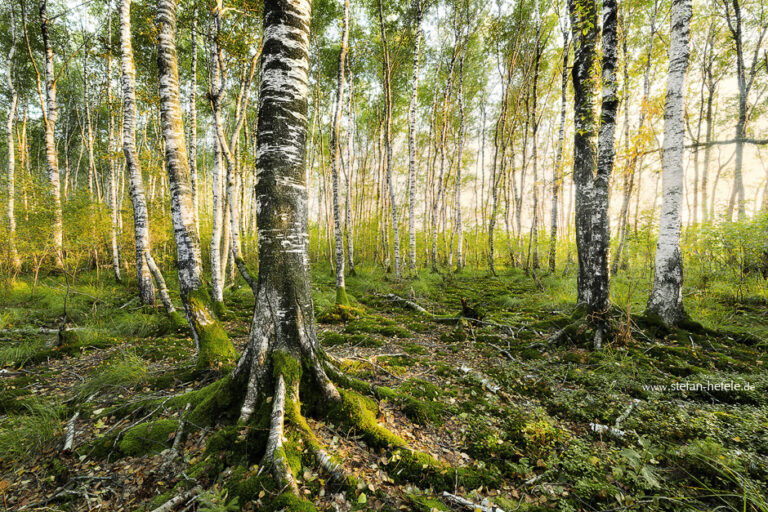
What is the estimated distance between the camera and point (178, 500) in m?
1.79

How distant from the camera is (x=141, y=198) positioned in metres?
6.98

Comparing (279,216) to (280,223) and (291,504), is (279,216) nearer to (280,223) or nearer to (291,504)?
(280,223)

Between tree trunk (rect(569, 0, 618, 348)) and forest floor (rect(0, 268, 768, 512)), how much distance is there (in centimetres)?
80

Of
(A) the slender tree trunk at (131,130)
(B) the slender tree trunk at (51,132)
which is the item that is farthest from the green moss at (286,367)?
(B) the slender tree trunk at (51,132)

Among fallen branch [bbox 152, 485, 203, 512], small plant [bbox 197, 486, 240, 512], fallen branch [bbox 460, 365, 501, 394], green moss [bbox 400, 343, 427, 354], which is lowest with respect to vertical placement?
fallen branch [bbox 460, 365, 501, 394]

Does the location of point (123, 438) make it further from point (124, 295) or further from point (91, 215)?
point (91, 215)

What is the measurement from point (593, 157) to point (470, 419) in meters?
5.25

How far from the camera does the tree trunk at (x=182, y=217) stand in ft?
12.5

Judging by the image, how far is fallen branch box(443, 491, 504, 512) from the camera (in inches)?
72.6

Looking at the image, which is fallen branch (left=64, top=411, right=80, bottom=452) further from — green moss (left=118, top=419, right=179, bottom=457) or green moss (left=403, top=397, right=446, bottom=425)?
green moss (left=403, top=397, right=446, bottom=425)

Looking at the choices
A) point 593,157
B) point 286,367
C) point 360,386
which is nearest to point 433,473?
point 360,386

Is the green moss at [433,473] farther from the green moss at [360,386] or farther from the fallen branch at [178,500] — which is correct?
the fallen branch at [178,500]

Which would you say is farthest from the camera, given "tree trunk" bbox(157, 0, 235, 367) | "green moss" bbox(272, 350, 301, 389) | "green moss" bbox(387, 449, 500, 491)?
"tree trunk" bbox(157, 0, 235, 367)

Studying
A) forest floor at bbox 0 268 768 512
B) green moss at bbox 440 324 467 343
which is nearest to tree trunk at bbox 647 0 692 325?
forest floor at bbox 0 268 768 512
